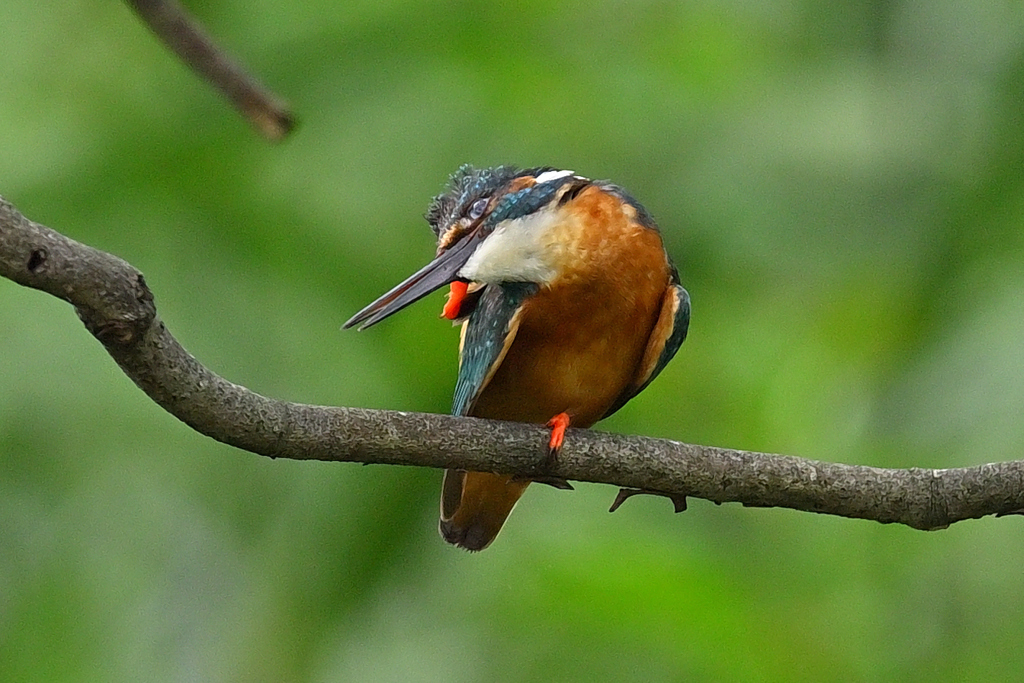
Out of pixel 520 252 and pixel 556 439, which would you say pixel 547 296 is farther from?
pixel 556 439

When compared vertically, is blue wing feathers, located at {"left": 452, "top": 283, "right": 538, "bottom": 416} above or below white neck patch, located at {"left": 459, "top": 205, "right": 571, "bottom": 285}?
below

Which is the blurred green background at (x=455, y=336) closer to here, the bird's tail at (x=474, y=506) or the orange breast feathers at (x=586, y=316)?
the bird's tail at (x=474, y=506)

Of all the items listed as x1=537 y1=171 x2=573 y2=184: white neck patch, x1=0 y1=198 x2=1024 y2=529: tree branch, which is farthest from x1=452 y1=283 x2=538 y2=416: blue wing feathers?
x1=0 y1=198 x2=1024 y2=529: tree branch

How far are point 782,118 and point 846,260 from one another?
0.45 metres

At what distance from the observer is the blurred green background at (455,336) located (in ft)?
9.04

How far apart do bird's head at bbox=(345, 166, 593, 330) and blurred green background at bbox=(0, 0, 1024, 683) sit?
581mm

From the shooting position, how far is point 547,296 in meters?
2.49

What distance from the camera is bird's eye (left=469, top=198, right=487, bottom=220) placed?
255cm

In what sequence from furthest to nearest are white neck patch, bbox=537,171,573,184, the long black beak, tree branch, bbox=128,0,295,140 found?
white neck patch, bbox=537,171,573,184 < the long black beak < tree branch, bbox=128,0,295,140

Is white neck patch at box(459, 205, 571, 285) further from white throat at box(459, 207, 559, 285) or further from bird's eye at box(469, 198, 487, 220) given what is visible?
bird's eye at box(469, 198, 487, 220)

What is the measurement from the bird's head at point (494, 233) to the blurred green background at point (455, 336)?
0.58 metres


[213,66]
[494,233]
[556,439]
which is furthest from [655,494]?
[213,66]

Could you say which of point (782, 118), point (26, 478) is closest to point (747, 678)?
point (782, 118)

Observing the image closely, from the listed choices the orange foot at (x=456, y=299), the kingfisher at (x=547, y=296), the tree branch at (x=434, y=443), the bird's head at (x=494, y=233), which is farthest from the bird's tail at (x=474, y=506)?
the tree branch at (x=434, y=443)
